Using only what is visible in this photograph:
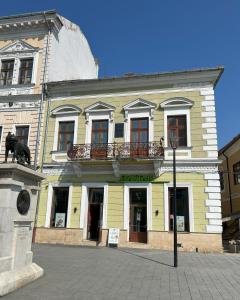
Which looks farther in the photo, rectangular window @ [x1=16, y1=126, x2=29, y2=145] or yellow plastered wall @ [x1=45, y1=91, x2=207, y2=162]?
rectangular window @ [x1=16, y1=126, x2=29, y2=145]

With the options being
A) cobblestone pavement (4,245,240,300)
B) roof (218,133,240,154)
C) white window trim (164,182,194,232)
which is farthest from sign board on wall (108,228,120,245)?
roof (218,133,240,154)

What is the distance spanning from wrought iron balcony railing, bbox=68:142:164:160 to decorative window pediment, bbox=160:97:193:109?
7.53 ft

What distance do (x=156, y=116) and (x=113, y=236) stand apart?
7043 millimetres

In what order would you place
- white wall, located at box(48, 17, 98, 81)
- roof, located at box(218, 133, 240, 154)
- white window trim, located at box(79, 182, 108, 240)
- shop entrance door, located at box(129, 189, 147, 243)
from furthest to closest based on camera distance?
1. roof, located at box(218, 133, 240, 154)
2. white wall, located at box(48, 17, 98, 81)
3. white window trim, located at box(79, 182, 108, 240)
4. shop entrance door, located at box(129, 189, 147, 243)

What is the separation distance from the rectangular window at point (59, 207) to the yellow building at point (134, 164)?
56 mm

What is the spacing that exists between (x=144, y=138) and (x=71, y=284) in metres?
10.9

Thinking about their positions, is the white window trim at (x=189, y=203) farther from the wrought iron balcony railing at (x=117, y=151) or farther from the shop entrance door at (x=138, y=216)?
the wrought iron balcony railing at (x=117, y=151)

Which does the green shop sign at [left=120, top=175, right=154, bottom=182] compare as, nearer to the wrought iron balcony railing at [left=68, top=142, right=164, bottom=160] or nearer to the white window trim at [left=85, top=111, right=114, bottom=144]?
the wrought iron balcony railing at [left=68, top=142, right=164, bottom=160]

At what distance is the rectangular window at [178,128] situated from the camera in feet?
54.3

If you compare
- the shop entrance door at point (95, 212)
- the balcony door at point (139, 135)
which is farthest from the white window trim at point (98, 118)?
the shop entrance door at point (95, 212)

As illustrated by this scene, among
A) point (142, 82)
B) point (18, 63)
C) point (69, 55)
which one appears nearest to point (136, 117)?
point (142, 82)

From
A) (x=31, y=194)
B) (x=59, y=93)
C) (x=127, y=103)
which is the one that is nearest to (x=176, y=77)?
(x=127, y=103)

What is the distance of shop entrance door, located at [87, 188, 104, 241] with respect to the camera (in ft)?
55.8

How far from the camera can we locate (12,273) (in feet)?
22.3
